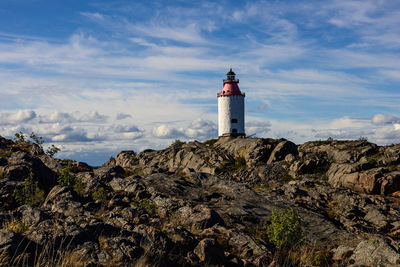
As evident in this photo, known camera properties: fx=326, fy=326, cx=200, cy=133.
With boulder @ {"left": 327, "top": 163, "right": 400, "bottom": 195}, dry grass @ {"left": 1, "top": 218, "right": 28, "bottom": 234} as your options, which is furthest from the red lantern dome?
dry grass @ {"left": 1, "top": 218, "right": 28, "bottom": 234}

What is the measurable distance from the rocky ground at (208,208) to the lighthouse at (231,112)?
12.9 meters

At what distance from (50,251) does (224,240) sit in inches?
280

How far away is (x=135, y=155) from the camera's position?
2392 inches

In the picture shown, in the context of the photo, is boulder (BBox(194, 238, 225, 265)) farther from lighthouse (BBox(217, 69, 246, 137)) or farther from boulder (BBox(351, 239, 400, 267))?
lighthouse (BBox(217, 69, 246, 137))

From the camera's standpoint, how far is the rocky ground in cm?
1104

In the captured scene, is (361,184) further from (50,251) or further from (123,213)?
(50,251)

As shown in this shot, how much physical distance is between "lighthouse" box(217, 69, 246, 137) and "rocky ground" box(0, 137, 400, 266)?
12.9 m

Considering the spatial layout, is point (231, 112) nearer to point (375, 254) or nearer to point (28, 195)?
point (28, 195)

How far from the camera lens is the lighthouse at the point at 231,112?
2746 inches

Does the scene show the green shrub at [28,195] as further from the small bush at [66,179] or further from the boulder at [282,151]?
the boulder at [282,151]

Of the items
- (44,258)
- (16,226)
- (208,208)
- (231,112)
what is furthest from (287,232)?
(231,112)

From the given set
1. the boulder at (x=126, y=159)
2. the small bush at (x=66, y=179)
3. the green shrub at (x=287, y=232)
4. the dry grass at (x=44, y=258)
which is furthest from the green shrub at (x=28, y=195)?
the boulder at (x=126, y=159)

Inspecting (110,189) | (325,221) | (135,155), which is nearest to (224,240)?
(325,221)

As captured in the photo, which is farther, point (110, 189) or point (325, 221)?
point (110, 189)
